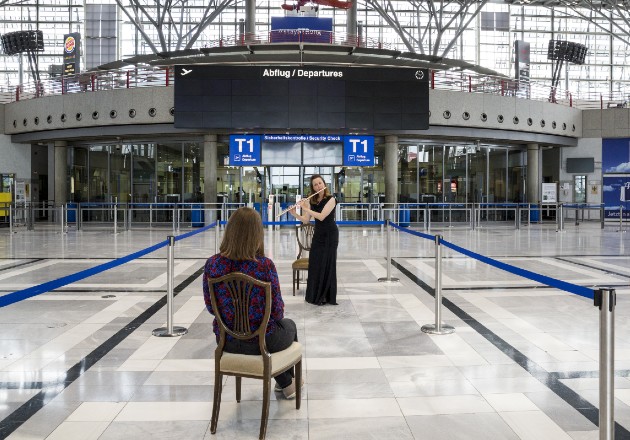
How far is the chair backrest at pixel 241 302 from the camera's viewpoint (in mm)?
3656

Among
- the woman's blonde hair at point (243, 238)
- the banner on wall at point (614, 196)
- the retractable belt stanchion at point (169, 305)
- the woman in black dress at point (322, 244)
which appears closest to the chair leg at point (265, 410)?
the woman's blonde hair at point (243, 238)

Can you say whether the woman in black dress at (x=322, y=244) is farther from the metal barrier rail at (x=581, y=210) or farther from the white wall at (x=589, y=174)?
the white wall at (x=589, y=174)

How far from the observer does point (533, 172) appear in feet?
99.8

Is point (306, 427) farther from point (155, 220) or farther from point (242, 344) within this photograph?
point (155, 220)

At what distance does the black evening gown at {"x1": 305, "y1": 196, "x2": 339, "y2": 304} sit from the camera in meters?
7.93

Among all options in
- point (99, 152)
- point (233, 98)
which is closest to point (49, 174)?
point (99, 152)

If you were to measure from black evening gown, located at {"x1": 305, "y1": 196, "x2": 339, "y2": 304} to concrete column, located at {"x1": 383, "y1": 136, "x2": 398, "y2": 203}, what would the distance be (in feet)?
64.2

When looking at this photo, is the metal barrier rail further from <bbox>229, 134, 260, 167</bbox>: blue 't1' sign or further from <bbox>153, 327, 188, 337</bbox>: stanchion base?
<bbox>153, 327, 188, 337</bbox>: stanchion base

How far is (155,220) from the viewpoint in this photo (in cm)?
Result: 2770

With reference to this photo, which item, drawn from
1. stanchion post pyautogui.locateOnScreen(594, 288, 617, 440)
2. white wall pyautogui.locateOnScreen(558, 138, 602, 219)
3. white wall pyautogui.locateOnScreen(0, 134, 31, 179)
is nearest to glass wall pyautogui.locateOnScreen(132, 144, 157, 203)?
white wall pyautogui.locateOnScreen(0, 134, 31, 179)

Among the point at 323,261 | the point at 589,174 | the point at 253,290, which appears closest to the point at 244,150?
the point at 323,261

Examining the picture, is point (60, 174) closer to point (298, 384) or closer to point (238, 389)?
point (238, 389)

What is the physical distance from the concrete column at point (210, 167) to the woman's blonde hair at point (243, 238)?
74.8 feet

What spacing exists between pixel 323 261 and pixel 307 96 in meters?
12.5
